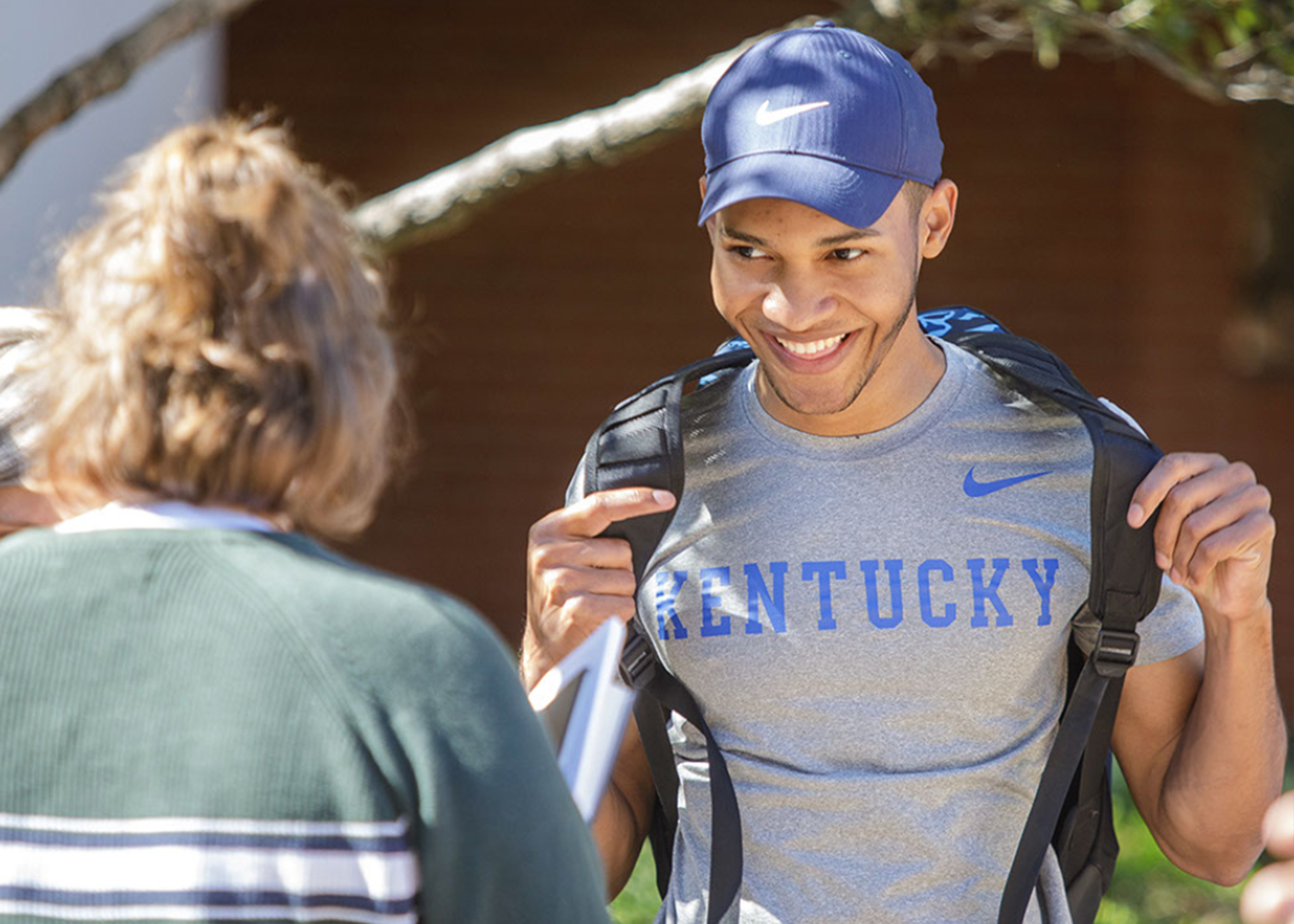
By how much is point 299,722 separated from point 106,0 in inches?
190

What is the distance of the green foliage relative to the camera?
3363 mm

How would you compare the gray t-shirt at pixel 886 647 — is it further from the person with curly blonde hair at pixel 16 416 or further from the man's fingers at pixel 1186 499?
the person with curly blonde hair at pixel 16 416

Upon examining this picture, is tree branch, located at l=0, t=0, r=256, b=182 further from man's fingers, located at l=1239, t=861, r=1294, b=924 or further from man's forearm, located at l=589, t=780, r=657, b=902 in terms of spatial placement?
man's fingers, located at l=1239, t=861, r=1294, b=924

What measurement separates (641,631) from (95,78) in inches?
83.5

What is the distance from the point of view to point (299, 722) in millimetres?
1131

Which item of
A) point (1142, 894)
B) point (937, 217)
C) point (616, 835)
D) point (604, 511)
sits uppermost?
point (937, 217)

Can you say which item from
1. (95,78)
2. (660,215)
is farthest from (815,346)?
(660,215)

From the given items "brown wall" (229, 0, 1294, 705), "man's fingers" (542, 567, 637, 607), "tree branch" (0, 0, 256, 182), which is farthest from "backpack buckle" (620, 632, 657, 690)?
"brown wall" (229, 0, 1294, 705)

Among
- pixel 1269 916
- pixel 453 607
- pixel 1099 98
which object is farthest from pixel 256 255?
pixel 1099 98

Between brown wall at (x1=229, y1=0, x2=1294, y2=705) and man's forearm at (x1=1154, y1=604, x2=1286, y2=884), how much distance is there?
553 cm

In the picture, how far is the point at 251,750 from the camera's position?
3.71 ft

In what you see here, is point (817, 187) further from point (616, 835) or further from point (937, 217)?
point (616, 835)

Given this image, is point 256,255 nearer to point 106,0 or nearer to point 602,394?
point 106,0

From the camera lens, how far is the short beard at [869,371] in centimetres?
207
